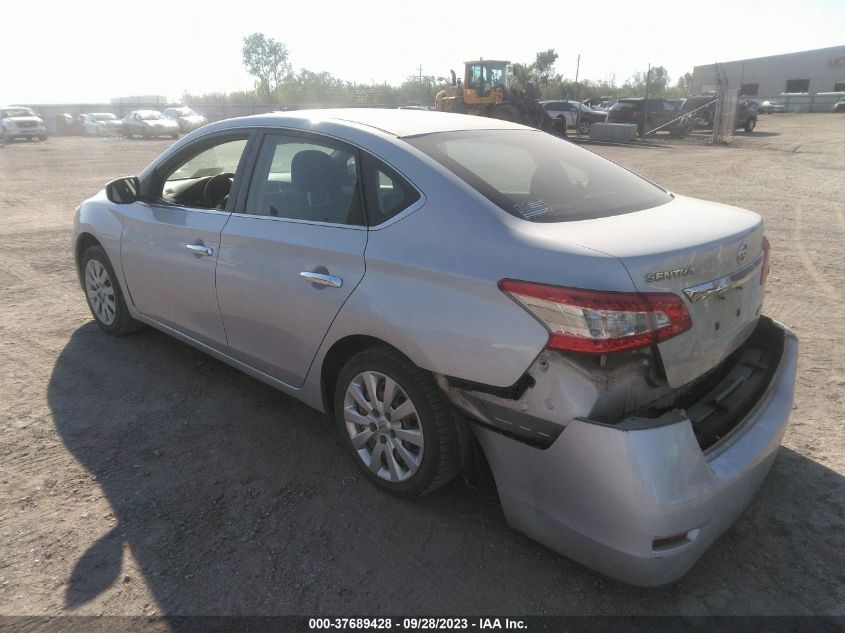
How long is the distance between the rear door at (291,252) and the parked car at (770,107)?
189 feet

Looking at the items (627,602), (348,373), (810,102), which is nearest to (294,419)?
(348,373)

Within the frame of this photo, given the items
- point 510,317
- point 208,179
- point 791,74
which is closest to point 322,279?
point 510,317

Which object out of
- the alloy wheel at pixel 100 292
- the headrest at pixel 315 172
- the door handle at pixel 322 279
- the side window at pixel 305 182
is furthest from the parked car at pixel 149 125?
the door handle at pixel 322 279

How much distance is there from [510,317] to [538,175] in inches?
44.2

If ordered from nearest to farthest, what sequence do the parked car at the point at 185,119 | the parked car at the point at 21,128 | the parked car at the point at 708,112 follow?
the parked car at the point at 708,112 → the parked car at the point at 21,128 → the parked car at the point at 185,119

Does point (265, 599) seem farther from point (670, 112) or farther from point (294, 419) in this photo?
point (670, 112)

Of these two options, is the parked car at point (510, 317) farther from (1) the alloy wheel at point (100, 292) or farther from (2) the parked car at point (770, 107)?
(2) the parked car at point (770, 107)

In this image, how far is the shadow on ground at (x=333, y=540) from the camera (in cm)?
231

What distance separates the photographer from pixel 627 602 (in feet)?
7.55

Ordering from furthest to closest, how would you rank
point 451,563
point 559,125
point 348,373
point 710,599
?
point 559,125, point 348,373, point 451,563, point 710,599

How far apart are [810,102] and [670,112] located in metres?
33.2

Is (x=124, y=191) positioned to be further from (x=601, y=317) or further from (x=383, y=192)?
(x=601, y=317)

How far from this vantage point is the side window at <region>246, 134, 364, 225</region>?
2914 mm

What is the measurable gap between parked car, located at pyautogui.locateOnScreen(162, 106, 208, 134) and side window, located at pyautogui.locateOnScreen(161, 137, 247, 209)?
34.0 meters
